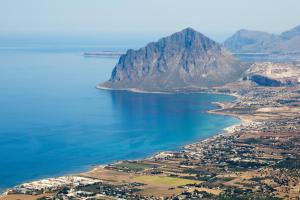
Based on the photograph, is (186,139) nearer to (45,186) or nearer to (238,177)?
(238,177)

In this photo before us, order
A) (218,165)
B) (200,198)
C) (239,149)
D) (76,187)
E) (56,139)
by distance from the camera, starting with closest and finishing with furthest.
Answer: (200,198)
(76,187)
(218,165)
(239,149)
(56,139)

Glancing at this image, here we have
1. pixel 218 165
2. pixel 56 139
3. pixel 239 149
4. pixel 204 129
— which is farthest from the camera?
pixel 204 129

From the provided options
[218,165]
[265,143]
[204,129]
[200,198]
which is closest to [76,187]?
A: [200,198]

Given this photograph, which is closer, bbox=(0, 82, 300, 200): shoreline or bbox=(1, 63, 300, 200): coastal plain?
bbox=(1, 63, 300, 200): coastal plain

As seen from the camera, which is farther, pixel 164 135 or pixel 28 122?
pixel 28 122

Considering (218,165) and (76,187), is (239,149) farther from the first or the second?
(76,187)

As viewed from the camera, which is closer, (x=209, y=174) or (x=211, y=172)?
(x=209, y=174)

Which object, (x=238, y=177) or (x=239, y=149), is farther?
(x=239, y=149)

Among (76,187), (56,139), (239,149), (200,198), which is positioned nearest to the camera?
(200,198)

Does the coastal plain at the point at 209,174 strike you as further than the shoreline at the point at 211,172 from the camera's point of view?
No

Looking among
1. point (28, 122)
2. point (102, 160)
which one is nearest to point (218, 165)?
point (102, 160)
